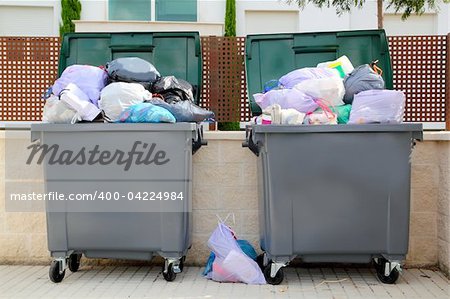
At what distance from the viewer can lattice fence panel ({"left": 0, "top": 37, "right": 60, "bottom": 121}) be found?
15.5ft

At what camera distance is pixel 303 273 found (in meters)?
4.09

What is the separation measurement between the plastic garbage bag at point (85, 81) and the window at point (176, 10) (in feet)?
26.5

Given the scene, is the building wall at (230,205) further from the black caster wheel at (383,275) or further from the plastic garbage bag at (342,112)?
the plastic garbage bag at (342,112)

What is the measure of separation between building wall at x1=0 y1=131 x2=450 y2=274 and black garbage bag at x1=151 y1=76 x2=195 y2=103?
13.6 inches

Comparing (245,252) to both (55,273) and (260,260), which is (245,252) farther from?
(55,273)

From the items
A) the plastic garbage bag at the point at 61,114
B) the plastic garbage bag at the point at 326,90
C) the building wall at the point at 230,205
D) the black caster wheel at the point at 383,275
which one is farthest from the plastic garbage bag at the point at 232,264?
the plastic garbage bag at the point at 61,114

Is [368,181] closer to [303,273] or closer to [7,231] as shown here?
[303,273]

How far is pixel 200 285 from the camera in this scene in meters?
3.78

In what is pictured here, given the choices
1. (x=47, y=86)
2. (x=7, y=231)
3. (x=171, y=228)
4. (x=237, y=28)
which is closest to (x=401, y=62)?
(x=171, y=228)

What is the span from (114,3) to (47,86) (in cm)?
777

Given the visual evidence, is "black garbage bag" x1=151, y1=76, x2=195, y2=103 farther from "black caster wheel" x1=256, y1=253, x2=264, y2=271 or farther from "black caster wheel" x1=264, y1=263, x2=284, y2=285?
"black caster wheel" x1=264, y1=263, x2=284, y2=285

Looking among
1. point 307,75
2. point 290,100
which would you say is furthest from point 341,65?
point 290,100

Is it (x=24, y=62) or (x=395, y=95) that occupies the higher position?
(x=24, y=62)

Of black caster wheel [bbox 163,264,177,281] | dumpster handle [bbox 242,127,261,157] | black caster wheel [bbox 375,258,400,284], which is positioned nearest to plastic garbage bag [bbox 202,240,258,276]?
black caster wheel [bbox 163,264,177,281]
